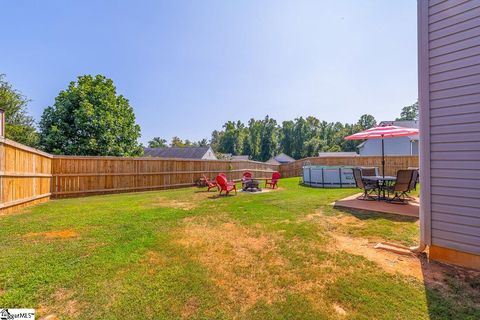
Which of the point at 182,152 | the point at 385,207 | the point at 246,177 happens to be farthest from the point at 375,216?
the point at 182,152

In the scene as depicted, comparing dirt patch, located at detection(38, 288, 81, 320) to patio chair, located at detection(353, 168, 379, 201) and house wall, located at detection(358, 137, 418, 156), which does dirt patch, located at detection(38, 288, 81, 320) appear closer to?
patio chair, located at detection(353, 168, 379, 201)

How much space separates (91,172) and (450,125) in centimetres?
1188

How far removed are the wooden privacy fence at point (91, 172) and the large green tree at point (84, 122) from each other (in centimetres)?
506

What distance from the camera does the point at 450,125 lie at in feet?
10.1

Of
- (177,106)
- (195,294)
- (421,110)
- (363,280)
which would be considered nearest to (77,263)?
(195,294)

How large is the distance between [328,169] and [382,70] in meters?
5.02

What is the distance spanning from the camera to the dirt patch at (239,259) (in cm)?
247

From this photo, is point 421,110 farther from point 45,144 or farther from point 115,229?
point 45,144

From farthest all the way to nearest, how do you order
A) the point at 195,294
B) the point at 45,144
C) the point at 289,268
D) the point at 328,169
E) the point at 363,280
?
the point at 45,144
the point at 328,169
the point at 289,268
the point at 363,280
the point at 195,294

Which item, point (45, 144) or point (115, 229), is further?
point (45, 144)

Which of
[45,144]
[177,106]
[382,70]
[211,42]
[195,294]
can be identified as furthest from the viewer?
[177,106]

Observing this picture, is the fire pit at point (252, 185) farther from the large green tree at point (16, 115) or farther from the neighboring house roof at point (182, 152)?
the neighboring house roof at point (182, 152)

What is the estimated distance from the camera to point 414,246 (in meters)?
3.55

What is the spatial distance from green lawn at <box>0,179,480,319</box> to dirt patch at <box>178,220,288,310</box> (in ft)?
0.05
